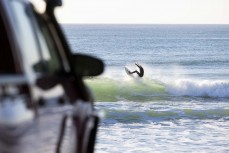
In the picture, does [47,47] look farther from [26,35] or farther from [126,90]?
[126,90]

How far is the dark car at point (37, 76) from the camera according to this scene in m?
2.38

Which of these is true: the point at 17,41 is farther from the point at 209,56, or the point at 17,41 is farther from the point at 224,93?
the point at 209,56

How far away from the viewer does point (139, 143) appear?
59.2 feet

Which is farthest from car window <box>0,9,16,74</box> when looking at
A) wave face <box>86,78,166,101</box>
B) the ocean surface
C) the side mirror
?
wave face <box>86,78,166,101</box>

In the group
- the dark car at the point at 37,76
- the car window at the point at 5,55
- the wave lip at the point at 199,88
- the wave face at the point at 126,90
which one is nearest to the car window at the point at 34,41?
the dark car at the point at 37,76

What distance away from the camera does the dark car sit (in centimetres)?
238

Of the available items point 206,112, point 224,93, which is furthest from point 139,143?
point 224,93

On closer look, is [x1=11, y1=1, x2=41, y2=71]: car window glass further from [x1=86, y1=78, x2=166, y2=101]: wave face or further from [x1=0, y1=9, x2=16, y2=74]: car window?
[x1=86, y1=78, x2=166, y2=101]: wave face

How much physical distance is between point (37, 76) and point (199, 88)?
37399 mm

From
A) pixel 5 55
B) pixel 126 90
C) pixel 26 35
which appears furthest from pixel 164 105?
pixel 5 55

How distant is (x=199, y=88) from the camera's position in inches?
1567

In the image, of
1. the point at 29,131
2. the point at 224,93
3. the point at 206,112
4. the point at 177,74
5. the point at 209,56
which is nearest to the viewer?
the point at 29,131

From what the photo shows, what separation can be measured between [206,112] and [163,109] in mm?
1877

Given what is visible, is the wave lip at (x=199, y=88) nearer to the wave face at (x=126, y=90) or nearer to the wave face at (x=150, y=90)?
the wave face at (x=150, y=90)
